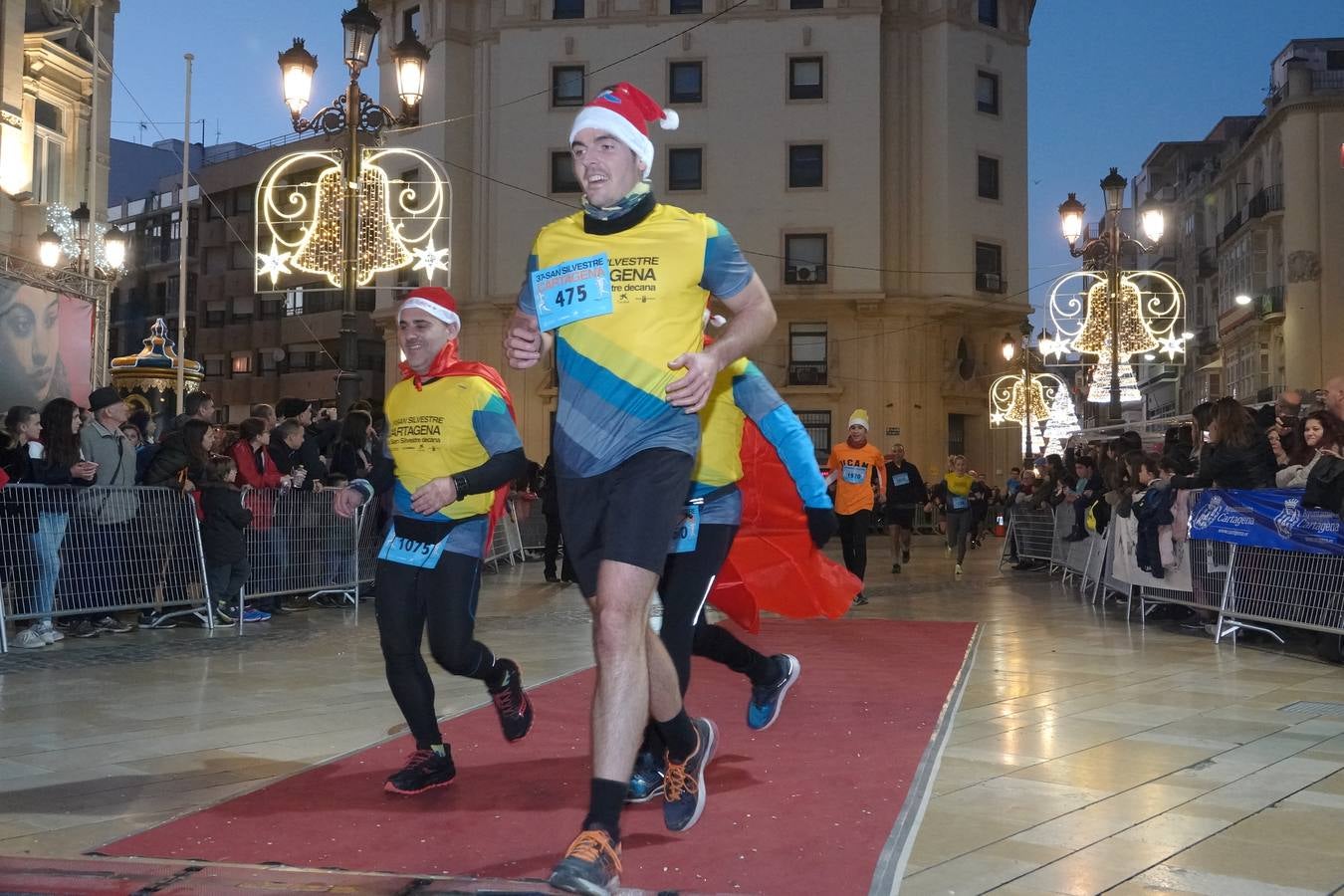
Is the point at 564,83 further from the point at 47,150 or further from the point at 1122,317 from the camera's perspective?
the point at 1122,317

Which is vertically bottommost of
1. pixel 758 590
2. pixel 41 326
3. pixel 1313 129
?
pixel 758 590

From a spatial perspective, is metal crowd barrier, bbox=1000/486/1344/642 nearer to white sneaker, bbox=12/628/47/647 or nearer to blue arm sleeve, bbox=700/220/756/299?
blue arm sleeve, bbox=700/220/756/299

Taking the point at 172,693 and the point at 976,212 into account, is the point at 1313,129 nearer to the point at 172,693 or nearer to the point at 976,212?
the point at 976,212

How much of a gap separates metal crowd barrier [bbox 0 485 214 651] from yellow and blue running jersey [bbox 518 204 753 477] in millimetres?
6784

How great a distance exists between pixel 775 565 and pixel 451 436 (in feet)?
6.31

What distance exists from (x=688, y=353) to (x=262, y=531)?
9207 mm

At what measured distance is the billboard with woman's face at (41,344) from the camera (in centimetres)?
1873

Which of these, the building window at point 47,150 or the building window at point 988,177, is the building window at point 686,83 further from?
the building window at point 47,150

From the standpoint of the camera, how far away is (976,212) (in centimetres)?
4272

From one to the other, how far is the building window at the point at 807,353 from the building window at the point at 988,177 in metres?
6.63

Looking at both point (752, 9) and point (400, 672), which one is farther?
point (752, 9)

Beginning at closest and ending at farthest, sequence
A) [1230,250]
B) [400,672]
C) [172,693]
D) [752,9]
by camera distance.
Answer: [400,672], [172,693], [752,9], [1230,250]

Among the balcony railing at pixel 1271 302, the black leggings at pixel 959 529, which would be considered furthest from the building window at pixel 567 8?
the balcony railing at pixel 1271 302

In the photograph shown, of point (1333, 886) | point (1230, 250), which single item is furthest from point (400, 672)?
point (1230, 250)
